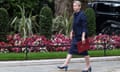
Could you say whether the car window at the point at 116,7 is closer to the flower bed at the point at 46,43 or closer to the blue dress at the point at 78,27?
the flower bed at the point at 46,43

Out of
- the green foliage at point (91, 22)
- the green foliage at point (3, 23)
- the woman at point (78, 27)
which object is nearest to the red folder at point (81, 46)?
the woman at point (78, 27)

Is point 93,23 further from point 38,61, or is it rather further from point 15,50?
point 38,61

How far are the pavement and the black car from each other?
261 inches

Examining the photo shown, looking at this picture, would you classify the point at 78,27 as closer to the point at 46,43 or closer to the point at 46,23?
the point at 46,43

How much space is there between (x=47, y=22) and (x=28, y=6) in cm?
641

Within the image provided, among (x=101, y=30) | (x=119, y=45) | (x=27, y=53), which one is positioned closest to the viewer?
(x=27, y=53)

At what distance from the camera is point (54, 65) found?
13141 mm

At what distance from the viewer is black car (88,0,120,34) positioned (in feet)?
67.7

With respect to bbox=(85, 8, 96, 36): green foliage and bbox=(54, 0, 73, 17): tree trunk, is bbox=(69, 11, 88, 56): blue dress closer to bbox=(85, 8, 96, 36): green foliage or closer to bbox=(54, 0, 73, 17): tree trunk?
bbox=(85, 8, 96, 36): green foliage

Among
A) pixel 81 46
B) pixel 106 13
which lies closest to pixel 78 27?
pixel 81 46

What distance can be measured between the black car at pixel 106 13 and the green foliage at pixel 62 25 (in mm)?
2742

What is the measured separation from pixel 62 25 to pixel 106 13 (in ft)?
11.4

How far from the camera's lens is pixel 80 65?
13133 mm

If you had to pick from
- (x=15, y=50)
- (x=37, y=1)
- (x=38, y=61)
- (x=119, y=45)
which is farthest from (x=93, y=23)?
(x=37, y=1)
